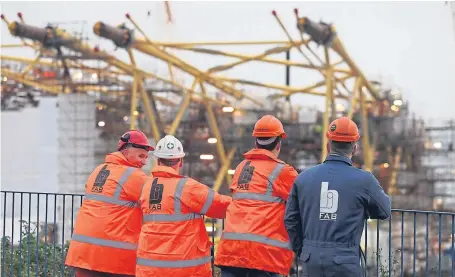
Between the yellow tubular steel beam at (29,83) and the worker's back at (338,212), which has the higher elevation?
the yellow tubular steel beam at (29,83)

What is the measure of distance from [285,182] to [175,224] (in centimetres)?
83

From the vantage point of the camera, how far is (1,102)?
5603cm

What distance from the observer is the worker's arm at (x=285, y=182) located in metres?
5.35

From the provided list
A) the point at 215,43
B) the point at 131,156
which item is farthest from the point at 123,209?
the point at 215,43

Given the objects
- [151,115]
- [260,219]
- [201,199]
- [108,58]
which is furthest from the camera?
[108,58]

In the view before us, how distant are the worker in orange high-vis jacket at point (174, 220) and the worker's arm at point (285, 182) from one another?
0.43 meters

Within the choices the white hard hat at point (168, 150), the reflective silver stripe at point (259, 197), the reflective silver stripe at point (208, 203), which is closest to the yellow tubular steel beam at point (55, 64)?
Result: the white hard hat at point (168, 150)

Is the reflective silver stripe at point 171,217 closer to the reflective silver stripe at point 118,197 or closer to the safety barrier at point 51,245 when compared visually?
the reflective silver stripe at point 118,197

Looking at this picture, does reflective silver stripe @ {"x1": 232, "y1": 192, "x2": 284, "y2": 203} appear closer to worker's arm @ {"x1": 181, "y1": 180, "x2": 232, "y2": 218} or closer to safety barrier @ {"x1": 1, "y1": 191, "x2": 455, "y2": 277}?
worker's arm @ {"x1": 181, "y1": 180, "x2": 232, "y2": 218}

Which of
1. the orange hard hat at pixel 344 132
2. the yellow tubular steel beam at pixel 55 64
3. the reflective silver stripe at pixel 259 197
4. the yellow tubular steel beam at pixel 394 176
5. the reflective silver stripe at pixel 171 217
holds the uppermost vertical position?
the yellow tubular steel beam at pixel 55 64

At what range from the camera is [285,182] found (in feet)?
17.7

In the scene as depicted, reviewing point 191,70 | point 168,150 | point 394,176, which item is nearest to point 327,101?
point 394,176

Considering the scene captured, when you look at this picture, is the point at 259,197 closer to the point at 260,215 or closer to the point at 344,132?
the point at 260,215

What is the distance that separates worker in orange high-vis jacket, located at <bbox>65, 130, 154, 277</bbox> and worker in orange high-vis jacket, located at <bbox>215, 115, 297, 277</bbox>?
0.83m
